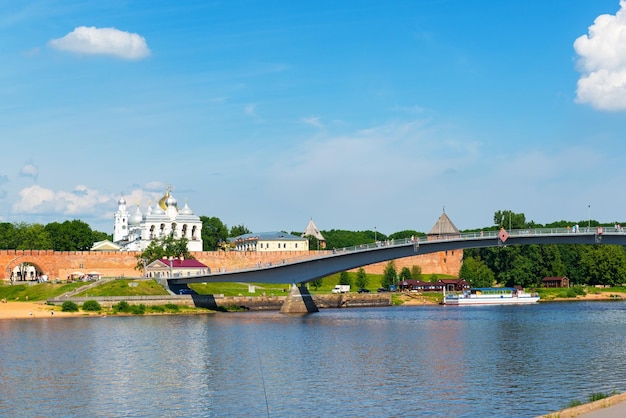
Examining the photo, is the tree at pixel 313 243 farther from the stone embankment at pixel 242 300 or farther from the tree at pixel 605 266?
the stone embankment at pixel 242 300

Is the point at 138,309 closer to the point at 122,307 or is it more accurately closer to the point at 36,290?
the point at 122,307

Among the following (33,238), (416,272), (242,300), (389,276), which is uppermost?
(33,238)

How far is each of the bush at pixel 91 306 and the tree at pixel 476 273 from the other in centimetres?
6505

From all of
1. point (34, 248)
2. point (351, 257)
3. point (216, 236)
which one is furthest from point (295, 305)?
point (216, 236)

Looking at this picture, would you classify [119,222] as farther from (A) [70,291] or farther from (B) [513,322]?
(B) [513,322]

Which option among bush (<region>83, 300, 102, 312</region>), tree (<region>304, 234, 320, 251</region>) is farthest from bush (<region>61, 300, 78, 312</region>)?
tree (<region>304, 234, 320, 251</region>)

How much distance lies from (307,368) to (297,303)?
44.6 meters

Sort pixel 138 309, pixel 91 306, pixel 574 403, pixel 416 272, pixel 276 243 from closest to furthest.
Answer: pixel 574 403 → pixel 91 306 → pixel 138 309 → pixel 416 272 → pixel 276 243

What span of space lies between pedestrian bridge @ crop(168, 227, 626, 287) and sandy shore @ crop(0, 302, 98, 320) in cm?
1661

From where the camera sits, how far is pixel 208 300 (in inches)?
3762

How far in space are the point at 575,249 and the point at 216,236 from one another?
67824 millimetres

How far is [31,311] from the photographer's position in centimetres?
8375

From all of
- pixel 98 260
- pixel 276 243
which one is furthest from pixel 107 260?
pixel 276 243

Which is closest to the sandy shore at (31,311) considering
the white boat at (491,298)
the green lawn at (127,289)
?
the green lawn at (127,289)
